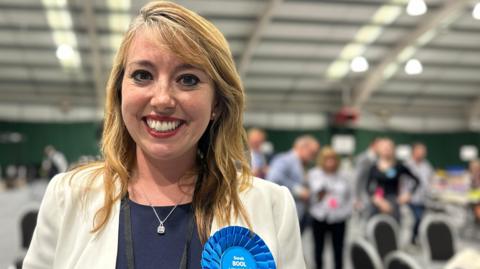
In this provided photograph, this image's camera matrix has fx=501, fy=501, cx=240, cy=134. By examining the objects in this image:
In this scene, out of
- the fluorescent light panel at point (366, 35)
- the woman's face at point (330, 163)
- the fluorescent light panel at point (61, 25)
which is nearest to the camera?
the woman's face at point (330, 163)

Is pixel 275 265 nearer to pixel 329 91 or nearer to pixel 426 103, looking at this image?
pixel 329 91

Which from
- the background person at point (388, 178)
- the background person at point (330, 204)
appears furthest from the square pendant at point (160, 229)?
the background person at point (388, 178)

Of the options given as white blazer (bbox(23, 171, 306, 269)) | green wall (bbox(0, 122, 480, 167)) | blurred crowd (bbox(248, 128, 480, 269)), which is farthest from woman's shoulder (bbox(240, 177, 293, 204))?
green wall (bbox(0, 122, 480, 167))

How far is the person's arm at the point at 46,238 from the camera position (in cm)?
110

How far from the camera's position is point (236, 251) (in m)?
1.02

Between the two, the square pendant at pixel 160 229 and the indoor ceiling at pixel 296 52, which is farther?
the indoor ceiling at pixel 296 52

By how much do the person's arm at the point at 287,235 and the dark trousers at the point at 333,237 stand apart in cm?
382

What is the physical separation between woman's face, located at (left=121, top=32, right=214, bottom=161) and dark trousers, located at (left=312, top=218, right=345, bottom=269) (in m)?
4.01

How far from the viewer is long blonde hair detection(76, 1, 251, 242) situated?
104 centimetres

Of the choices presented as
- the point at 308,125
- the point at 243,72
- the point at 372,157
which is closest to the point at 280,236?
the point at 372,157

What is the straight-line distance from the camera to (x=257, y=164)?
6.05 metres

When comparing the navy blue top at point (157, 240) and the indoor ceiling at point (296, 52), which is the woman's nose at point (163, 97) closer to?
the navy blue top at point (157, 240)

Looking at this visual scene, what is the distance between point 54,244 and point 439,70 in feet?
54.7

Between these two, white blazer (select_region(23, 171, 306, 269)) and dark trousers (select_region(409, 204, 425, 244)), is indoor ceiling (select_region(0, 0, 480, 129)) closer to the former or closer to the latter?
dark trousers (select_region(409, 204, 425, 244))
